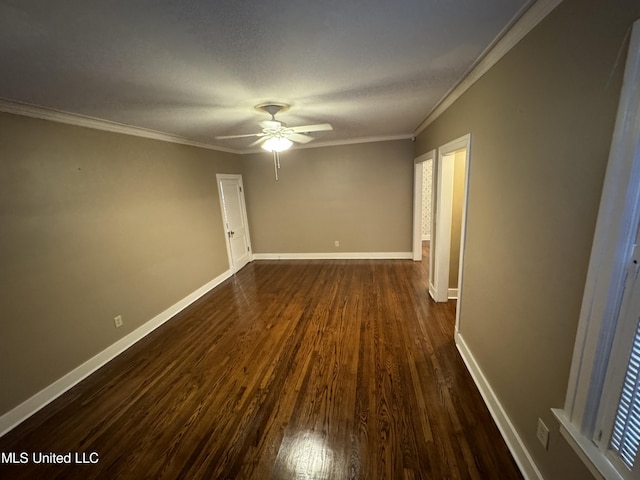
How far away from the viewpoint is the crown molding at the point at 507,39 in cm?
114

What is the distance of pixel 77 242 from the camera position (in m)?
2.42

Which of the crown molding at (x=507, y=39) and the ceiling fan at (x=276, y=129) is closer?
the crown molding at (x=507, y=39)

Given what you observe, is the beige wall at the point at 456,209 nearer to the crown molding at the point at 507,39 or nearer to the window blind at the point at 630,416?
the crown molding at the point at 507,39

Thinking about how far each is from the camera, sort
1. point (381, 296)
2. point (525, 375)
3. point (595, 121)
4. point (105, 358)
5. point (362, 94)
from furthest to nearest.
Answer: point (381, 296), point (105, 358), point (362, 94), point (525, 375), point (595, 121)

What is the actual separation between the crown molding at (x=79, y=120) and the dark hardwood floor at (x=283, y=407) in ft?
7.79

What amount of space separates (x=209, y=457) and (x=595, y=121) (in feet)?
8.61

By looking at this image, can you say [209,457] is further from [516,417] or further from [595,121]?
[595,121]

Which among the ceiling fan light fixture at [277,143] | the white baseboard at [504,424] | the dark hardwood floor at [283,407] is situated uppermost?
the ceiling fan light fixture at [277,143]

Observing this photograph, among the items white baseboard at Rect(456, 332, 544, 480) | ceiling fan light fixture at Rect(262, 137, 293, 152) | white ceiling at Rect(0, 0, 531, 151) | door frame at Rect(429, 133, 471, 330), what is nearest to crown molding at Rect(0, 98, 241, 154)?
white ceiling at Rect(0, 0, 531, 151)

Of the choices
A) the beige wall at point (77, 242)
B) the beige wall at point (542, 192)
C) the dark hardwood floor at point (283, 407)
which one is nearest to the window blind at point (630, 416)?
the beige wall at point (542, 192)

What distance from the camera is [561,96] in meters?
1.09

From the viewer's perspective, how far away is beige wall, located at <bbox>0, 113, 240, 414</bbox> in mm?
1990

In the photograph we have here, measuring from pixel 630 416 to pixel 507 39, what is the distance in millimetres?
1790

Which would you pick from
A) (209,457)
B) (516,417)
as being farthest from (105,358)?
(516,417)
